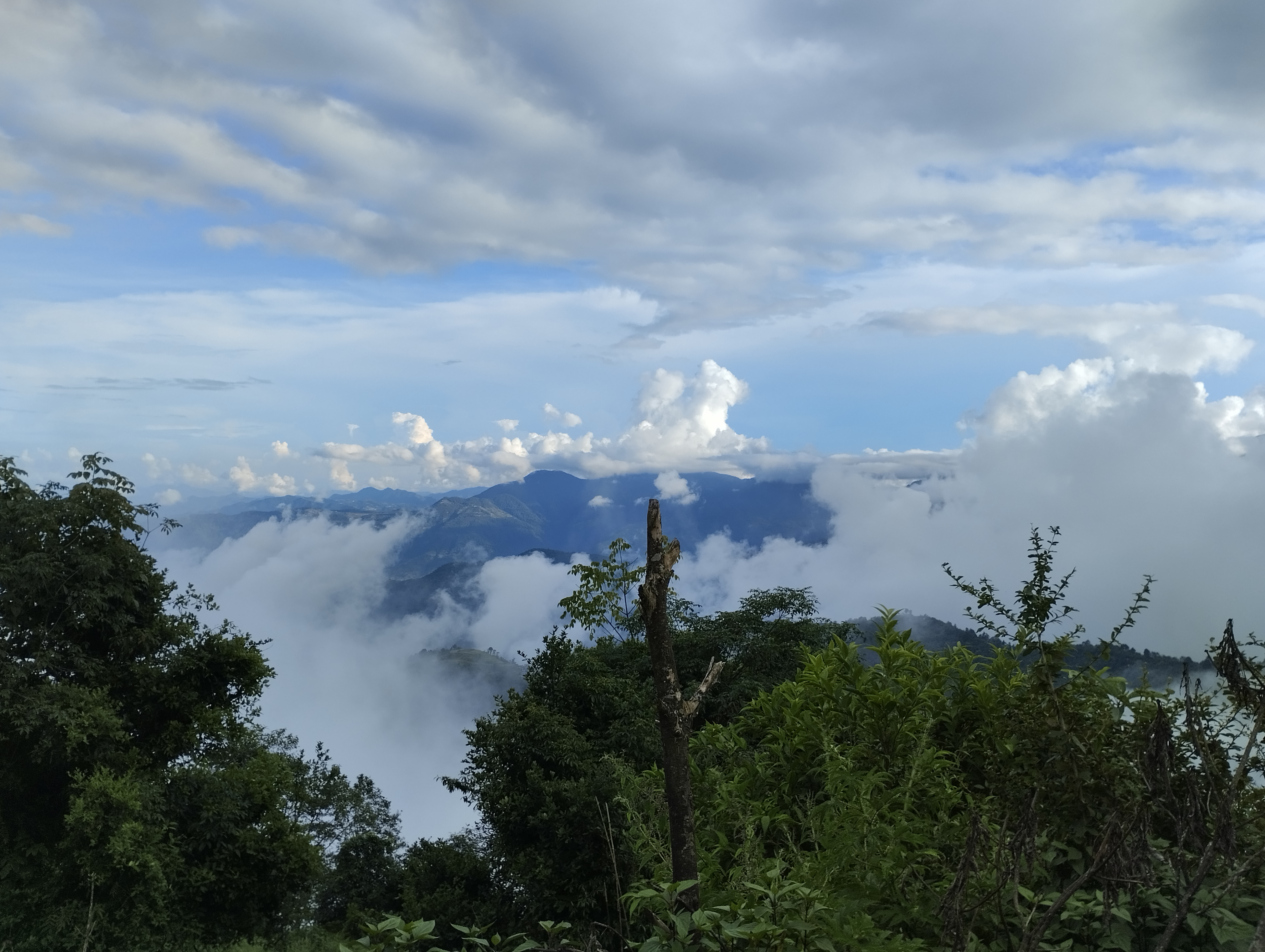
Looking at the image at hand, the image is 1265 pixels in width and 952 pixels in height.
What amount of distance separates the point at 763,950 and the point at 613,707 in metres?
18.6

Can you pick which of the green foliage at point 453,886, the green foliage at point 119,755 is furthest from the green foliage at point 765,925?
the green foliage at point 453,886

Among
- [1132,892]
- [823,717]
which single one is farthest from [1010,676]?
[1132,892]

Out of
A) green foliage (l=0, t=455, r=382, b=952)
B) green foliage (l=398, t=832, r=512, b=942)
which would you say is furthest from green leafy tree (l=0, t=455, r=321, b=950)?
green foliage (l=398, t=832, r=512, b=942)

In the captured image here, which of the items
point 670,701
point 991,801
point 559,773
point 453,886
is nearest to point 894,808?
point 991,801

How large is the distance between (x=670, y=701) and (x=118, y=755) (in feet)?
53.9

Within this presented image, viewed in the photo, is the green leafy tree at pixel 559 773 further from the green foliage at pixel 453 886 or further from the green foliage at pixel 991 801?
the green foliage at pixel 991 801

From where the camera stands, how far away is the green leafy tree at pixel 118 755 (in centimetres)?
1506

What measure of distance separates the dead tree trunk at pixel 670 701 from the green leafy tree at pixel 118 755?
48.5 ft

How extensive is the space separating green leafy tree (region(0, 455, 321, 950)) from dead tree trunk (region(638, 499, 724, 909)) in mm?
14783

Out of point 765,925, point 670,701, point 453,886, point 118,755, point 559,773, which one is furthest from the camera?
point 453,886

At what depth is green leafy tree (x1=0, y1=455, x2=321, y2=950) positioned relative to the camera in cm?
1506

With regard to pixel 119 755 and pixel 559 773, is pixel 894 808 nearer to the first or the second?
pixel 559 773

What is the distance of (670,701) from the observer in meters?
3.17

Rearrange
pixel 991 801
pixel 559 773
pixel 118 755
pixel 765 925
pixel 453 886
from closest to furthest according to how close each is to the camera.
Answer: pixel 765 925, pixel 991 801, pixel 118 755, pixel 559 773, pixel 453 886
